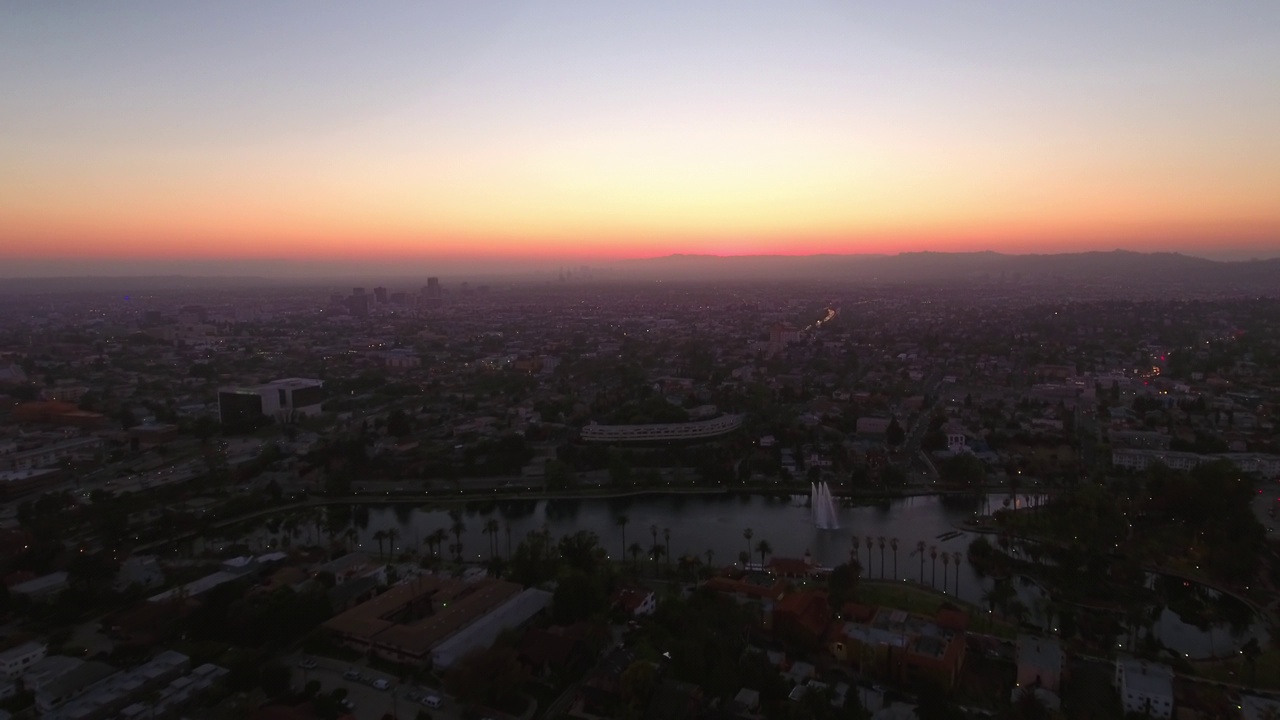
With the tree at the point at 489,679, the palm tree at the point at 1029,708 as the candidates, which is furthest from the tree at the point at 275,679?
the palm tree at the point at 1029,708

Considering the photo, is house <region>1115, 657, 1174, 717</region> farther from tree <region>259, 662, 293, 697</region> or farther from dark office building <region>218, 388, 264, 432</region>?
dark office building <region>218, 388, 264, 432</region>

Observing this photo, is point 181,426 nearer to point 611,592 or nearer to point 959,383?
point 611,592

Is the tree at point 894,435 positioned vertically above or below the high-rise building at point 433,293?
below

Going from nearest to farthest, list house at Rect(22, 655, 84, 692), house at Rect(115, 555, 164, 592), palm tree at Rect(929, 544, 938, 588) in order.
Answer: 1. house at Rect(22, 655, 84, 692)
2. house at Rect(115, 555, 164, 592)
3. palm tree at Rect(929, 544, 938, 588)

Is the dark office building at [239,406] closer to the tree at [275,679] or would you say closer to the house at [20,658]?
the house at [20,658]

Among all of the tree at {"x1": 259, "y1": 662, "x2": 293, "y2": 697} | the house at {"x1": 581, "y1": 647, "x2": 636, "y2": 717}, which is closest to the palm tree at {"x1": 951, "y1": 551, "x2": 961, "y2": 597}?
the house at {"x1": 581, "y1": 647, "x2": 636, "y2": 717}

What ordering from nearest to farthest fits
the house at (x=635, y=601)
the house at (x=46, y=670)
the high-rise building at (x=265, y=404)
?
the house at (x=46, y=670) → the house at (x=635, y=601) → the high-rise building at (x=265, y=404)
